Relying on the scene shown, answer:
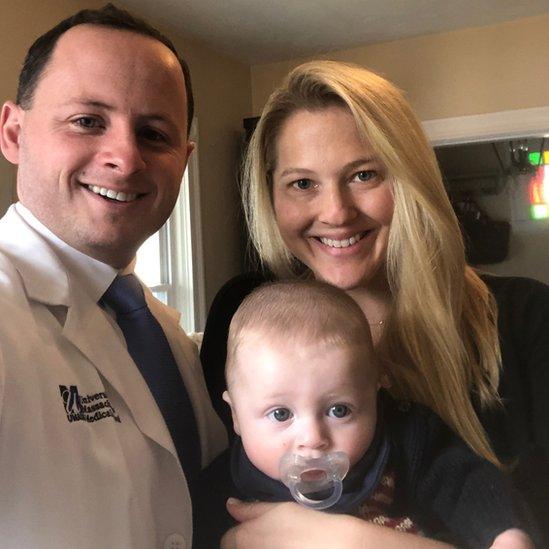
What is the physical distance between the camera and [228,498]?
1208 mm

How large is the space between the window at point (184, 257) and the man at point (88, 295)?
7.99ft

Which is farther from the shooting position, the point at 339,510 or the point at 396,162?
the point at 396,162

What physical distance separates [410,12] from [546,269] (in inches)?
68.5

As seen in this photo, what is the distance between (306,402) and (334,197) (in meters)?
0.49

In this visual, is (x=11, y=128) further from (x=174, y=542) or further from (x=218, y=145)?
(x=218, y=145)

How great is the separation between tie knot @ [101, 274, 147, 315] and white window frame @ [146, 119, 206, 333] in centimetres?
253

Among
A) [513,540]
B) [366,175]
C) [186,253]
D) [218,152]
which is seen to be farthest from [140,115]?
[218,152]

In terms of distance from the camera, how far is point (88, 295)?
1189mm

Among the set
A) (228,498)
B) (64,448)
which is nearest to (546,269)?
(228,498)

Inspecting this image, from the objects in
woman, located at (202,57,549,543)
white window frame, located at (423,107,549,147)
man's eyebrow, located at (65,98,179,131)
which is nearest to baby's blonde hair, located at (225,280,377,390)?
woman, located at (202,57,549,543)

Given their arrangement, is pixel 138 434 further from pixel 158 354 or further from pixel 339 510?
pixel 339 510

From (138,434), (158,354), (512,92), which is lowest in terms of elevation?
(138,434)

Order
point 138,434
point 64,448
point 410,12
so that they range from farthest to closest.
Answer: point 410,12 < point 138,434 < point 64,448

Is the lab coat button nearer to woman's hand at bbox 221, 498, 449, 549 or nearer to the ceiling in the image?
woman's hand at bbox 221, 498, 449, 549
